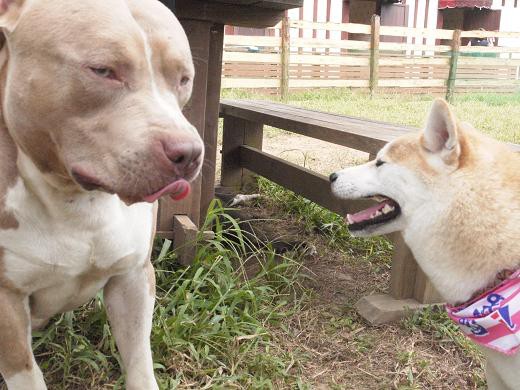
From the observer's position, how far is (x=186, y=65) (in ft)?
4.48

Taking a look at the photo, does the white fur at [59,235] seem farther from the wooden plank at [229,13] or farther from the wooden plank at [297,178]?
the wooden plank at [297,178]

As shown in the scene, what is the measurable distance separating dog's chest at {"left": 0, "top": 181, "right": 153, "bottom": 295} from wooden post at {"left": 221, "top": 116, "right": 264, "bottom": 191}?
102 inches

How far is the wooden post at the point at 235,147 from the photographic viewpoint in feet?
13.7

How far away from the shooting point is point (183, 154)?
3.89ft

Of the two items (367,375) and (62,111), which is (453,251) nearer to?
(367,375)

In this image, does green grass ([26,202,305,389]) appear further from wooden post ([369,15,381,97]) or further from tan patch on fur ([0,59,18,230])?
wooden post ([369,15,381,97])

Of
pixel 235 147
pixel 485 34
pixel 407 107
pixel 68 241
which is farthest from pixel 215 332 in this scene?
pixel 485 34

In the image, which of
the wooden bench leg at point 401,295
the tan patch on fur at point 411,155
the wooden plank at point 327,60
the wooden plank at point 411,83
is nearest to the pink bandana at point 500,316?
the tan patch on fur at point 411,155

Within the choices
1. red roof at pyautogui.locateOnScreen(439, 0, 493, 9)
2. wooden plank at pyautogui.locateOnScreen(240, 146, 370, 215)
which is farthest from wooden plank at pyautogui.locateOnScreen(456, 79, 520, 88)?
wooden plank at pyautogui.locateOnScreen(240, 146, 370, 215)

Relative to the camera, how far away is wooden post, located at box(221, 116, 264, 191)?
13.7ft

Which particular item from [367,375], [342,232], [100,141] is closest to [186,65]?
[100,141]

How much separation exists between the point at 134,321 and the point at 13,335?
352 mm

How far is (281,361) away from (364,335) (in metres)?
0.44

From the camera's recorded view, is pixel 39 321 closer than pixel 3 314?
No
